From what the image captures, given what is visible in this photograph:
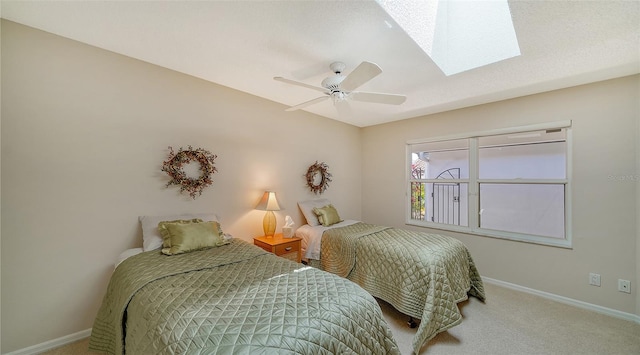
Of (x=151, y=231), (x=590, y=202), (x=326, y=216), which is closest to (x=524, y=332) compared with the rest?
(x=590, y=202)

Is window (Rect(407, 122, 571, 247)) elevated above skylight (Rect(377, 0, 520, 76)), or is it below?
below

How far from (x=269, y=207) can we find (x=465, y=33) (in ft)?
9.35

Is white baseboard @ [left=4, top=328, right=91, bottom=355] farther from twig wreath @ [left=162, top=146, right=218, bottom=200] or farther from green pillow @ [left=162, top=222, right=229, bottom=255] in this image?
twig wreath @ [left=162, top=146, right=218, bottom=200]

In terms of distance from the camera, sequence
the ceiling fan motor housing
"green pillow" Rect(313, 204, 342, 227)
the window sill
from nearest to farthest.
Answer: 1. the ceiling fan motor housing
2. the window sill
3. "green pillow" Rect(313, 204, 342, 227)

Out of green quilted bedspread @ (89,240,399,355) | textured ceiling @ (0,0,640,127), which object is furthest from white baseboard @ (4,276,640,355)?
textured ceiling @ (0,0,640,127)

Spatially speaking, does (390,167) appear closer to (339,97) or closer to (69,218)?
(339,97)

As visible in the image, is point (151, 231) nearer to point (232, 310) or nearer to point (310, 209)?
point (232, 310)

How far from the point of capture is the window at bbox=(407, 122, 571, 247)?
2.86m

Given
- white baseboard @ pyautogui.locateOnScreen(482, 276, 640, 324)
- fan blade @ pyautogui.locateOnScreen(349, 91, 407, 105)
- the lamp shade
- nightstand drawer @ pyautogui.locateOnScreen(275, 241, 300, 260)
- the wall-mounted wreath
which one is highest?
fan blade @ pyautogui.locateOnScreen(349, 91, 407, 105)

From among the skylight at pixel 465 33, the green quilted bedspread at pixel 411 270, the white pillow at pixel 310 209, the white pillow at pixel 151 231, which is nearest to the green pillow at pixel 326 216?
the white pillow at pixel 310 209

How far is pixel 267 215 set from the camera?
3.13 meters

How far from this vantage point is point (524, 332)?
2.15 metres

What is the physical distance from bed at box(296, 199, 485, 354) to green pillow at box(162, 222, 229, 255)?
51.3 inches

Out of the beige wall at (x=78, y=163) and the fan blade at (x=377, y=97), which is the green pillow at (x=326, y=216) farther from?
the fan blade at (x=377, y=97)
